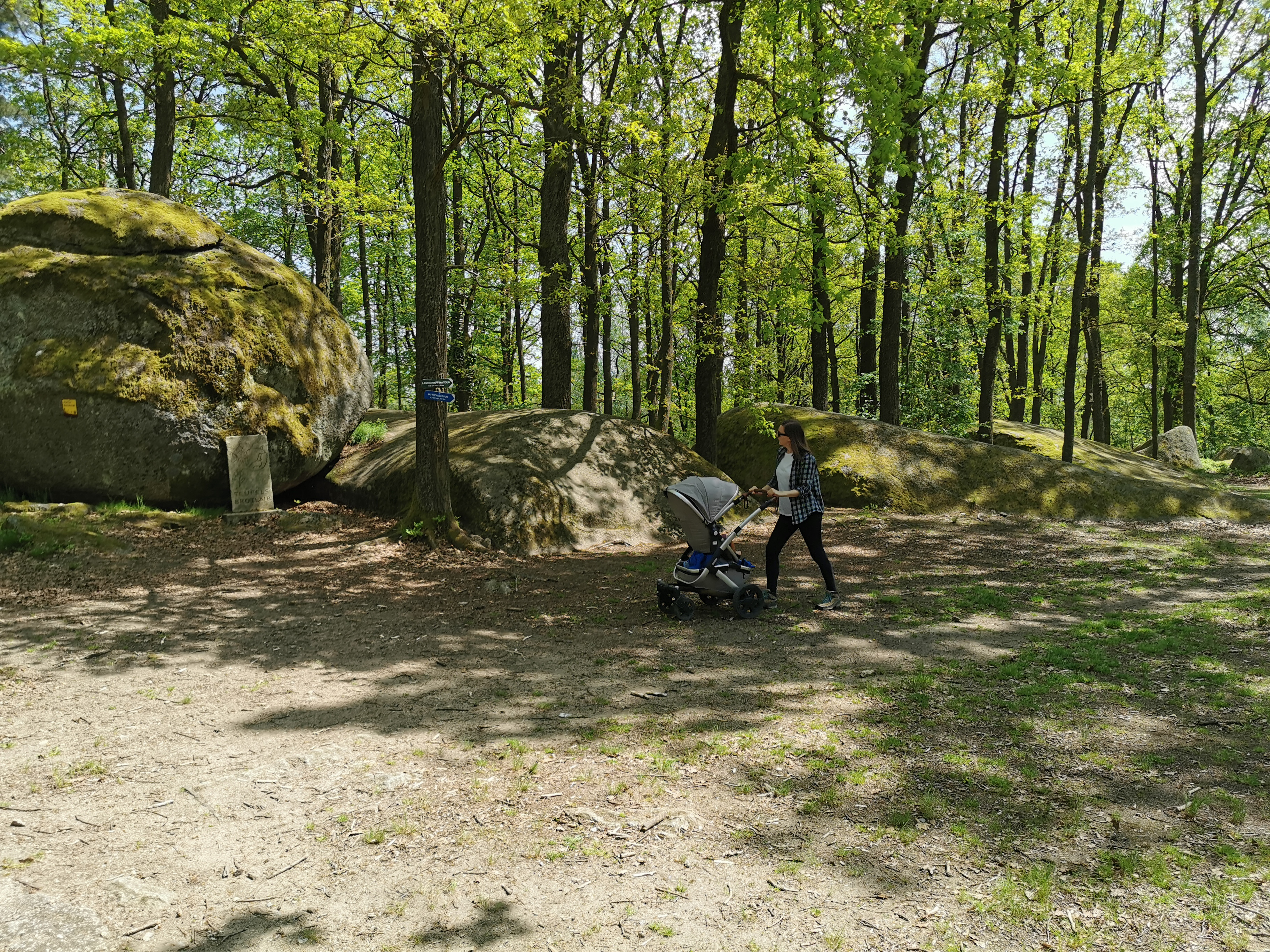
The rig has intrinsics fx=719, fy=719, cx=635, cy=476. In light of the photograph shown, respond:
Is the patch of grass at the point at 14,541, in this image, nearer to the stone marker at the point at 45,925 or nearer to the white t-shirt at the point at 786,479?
the stone marker at the point at 45,925

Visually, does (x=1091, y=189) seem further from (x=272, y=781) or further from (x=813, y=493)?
(x=272, y=781)

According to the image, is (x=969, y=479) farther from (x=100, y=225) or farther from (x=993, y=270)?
(x=100, y=225)

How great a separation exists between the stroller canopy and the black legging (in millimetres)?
774

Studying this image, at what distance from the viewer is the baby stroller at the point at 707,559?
721cm

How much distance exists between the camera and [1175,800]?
3.68 m

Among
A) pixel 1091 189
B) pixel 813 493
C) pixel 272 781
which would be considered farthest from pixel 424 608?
pixel 1091 189

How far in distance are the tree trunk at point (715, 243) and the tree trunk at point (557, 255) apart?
250 centimetres

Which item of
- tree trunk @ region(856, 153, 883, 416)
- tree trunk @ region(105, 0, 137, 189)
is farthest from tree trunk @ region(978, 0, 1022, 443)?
tree trunk @ region(105, 0, 137, 189)

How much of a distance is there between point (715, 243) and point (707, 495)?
302 inches

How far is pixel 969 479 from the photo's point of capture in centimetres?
1442

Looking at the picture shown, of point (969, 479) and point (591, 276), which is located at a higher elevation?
point (591, 276)

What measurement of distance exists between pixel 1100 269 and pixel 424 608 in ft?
71.7

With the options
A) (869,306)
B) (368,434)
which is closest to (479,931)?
(368,434)

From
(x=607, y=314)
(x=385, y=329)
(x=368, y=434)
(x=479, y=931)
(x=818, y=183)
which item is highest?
(x=385, y=329)
